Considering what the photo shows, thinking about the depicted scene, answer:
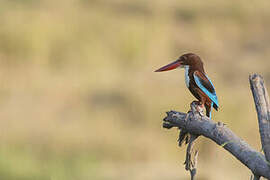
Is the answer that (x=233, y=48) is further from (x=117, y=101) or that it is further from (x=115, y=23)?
(x=117, y=101)

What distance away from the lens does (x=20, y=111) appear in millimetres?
8562

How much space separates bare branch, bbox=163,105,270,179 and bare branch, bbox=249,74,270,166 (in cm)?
6

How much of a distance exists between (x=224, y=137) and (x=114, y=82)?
7.04 m

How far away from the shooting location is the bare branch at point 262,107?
93.9 inches

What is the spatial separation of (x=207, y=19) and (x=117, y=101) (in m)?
5.53

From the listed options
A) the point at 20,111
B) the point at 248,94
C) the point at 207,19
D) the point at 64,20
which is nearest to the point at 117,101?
the point at 20,111

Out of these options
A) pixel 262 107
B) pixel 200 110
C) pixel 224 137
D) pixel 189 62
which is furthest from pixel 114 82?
pixel 262 107

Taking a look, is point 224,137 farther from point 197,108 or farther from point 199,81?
point 199,81

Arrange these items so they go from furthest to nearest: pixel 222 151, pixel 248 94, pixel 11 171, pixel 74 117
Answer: pixel 248 94, pixel 74 117, pixel 222 151, pixel 11 171

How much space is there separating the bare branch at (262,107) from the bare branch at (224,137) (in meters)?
0.06

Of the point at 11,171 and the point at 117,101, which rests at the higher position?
the point at 117,101

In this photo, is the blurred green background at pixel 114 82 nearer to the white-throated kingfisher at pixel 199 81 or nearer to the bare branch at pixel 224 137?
the white-throated kingfisher at pixel 199 81

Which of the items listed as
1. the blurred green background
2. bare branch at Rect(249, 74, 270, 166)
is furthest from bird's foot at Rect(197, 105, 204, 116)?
the blurred green background

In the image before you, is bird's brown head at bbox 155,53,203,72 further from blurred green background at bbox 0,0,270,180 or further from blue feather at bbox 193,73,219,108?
blurred green background at bbox 0,0,270,180
